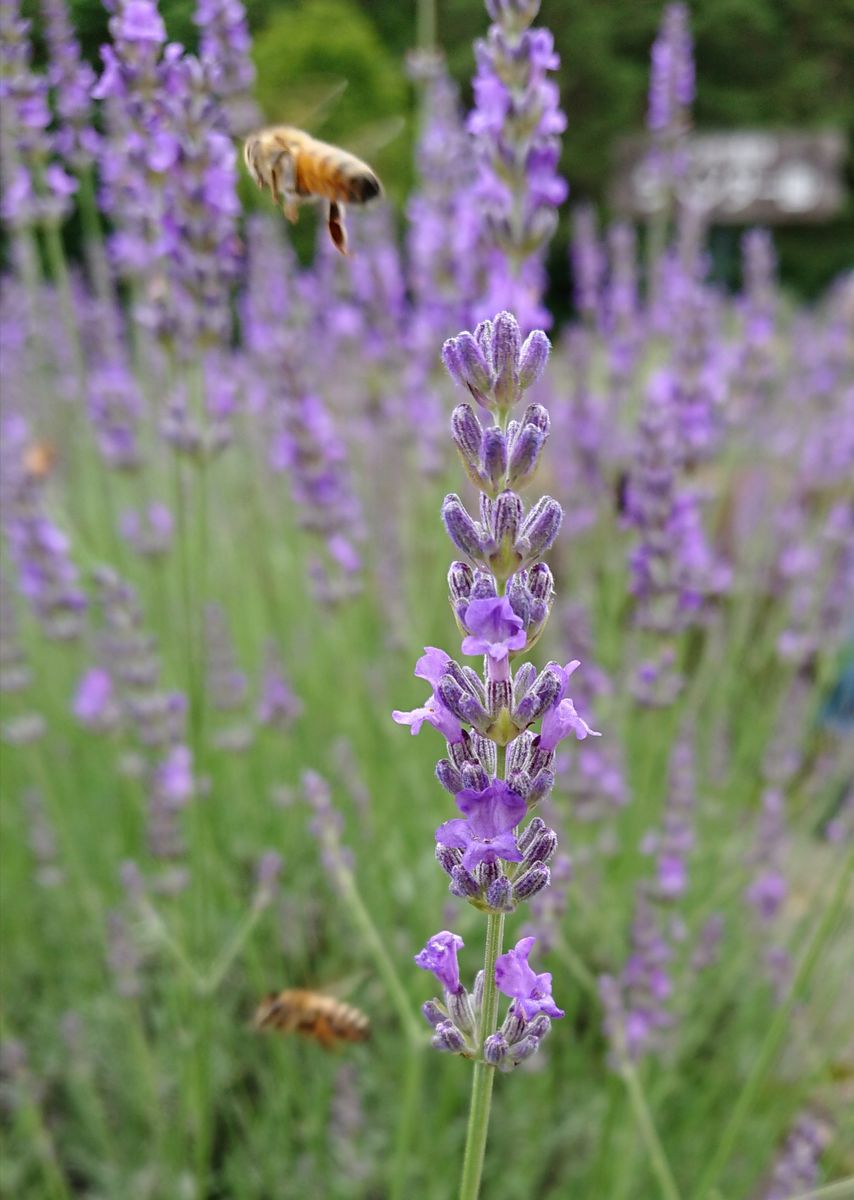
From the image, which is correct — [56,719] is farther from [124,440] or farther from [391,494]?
[391,494]

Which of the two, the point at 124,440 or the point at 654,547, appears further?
the point at 124,440

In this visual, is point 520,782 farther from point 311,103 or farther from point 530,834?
point 311,103

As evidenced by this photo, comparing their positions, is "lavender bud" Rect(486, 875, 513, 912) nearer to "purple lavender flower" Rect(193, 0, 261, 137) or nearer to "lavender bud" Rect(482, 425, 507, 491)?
"lavender bud" Rect(482, 425, 507, 491)

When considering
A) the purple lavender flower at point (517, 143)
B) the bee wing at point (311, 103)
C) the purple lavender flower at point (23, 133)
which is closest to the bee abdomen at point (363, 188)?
the bee wing at point (311, 103)

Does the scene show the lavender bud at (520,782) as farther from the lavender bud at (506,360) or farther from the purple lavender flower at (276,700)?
the purple lavender flower at (276,700)

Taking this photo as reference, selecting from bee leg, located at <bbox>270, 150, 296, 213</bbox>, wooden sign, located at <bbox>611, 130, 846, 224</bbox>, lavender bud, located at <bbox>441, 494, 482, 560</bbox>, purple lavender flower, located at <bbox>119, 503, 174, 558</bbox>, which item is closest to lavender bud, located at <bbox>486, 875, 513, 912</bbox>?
lavender bud, located at <bbox>441, 494, 482, 560</bbox>

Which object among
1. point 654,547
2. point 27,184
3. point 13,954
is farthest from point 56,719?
point 654,547

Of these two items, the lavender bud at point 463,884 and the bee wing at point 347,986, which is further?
the bee wing at point 347,986
